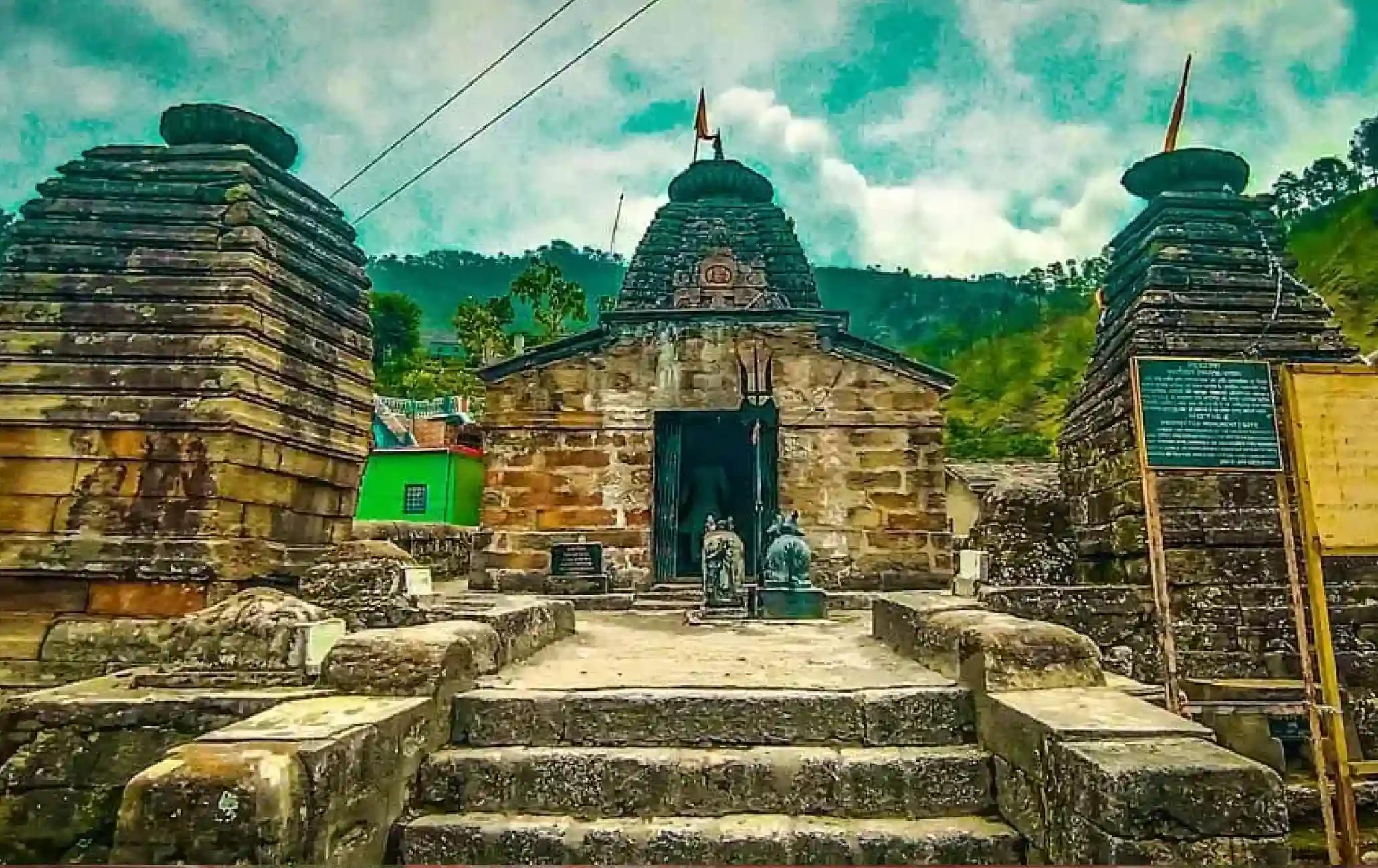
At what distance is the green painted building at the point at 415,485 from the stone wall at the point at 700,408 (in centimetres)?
1188

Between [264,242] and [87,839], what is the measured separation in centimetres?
536

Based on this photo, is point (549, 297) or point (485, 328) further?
point (549, 297)

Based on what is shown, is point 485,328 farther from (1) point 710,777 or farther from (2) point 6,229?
(1) point 710,777

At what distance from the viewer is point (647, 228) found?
19172 millimetres

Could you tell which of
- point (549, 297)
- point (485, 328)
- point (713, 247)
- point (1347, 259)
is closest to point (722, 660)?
point (713, 247)

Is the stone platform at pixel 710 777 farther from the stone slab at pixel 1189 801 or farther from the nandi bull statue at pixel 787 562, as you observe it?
the nandi bull statue at pixel 787 562

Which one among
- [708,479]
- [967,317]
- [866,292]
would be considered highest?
[866,292]

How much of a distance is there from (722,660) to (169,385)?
505 centimetres

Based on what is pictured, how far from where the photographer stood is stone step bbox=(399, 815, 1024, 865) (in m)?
3.26

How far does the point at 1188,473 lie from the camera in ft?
26.7

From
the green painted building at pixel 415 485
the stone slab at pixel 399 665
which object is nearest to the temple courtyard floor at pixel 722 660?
the stone slab at pixel 399 665

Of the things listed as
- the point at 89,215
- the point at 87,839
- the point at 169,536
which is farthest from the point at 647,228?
the point at 87,839

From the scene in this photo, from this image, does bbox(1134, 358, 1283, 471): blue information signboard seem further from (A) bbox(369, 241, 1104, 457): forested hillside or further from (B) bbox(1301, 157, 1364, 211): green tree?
(B) bbox(1301, 157, 1364, 211): green tree

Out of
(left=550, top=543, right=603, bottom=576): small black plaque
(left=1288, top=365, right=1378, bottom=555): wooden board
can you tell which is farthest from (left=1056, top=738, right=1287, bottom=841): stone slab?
(left=550, top=543, right=603, bottom=576): small black plaque
